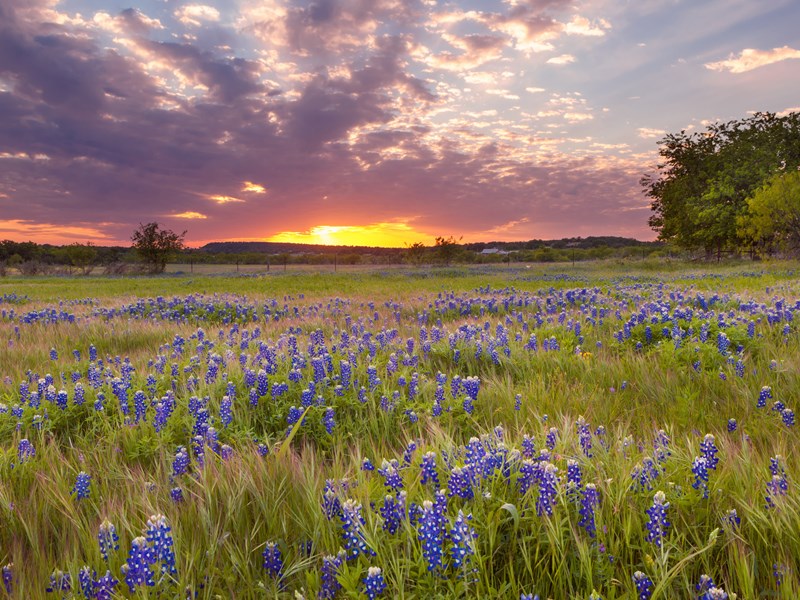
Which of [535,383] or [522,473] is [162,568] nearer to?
[522,473]

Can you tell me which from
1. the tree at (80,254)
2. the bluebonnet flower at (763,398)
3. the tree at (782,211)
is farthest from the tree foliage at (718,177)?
the tree at (80,254)

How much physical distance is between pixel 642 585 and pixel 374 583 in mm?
981

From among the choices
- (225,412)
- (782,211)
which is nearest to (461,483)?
(225,412)

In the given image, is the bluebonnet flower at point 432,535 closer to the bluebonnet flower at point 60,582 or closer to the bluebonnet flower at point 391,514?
the bluebonnet flower at point 391,514

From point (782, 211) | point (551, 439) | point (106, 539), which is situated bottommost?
point (106, 539)

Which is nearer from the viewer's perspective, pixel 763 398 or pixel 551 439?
pixel 551 439

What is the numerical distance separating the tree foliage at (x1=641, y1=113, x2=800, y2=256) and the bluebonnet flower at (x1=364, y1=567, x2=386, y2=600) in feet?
180

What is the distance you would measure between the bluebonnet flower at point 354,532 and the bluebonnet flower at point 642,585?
0.99m

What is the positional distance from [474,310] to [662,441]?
853cm

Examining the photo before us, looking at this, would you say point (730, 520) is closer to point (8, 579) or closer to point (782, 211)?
Result: point (8, 579)

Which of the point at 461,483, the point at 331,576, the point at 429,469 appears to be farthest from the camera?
the point at 429,469

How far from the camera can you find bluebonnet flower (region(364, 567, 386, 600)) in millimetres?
1624

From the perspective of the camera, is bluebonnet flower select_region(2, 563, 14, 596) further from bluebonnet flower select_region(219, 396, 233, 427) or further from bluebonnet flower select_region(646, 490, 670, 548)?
bluebonnet flower select_region(646, 490, 670, 548)

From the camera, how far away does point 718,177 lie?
2028 inches
